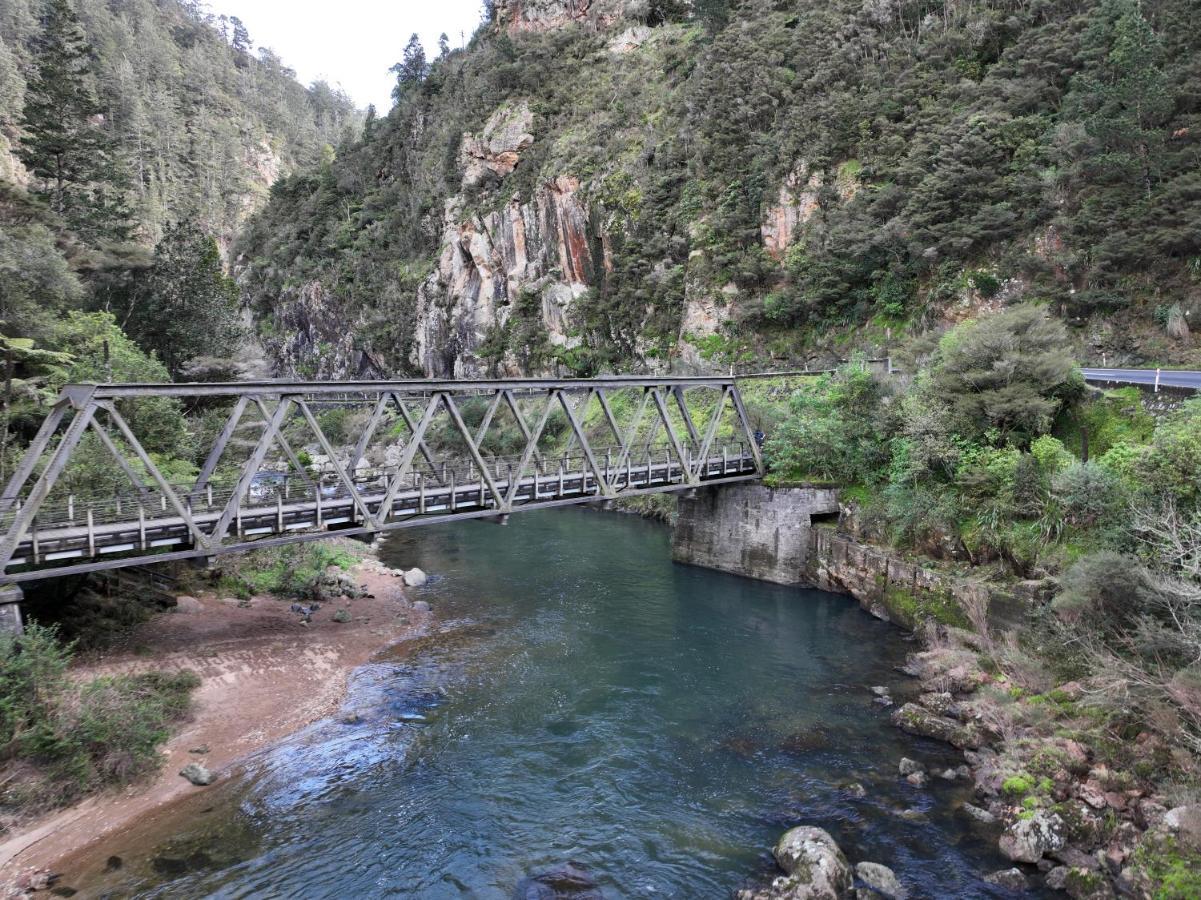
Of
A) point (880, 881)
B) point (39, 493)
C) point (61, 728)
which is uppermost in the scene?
point (39, 493)

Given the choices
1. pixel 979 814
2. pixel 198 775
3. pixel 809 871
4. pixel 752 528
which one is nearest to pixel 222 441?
pixel 198 775

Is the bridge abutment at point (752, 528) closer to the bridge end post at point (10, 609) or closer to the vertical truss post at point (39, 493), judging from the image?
the vertical truss post at point (39, 493)

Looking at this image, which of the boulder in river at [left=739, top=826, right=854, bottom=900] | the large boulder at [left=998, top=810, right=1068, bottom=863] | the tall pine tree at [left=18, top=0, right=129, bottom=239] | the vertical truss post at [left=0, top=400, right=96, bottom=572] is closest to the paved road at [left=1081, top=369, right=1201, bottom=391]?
the large boulder at [left=998, top=810, right=1068, bottom=863]

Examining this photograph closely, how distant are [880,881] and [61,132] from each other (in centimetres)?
4533

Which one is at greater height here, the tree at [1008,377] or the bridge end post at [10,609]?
the tree at [1008,377]

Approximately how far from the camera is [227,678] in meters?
17.2

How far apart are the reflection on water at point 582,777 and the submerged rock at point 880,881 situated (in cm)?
33

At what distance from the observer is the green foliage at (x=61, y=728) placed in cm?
1172

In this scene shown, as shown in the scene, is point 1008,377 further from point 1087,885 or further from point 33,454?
point 33,454

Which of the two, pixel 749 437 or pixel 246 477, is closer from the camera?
pixel 246 477

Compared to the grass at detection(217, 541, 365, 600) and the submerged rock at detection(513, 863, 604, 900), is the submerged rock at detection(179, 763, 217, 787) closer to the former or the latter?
the submerged rock at detection(513, 863, 604, 900)

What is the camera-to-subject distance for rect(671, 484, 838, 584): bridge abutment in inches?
1037

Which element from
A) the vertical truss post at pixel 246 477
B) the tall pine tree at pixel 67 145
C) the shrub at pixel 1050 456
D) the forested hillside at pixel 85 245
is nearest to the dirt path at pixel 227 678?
the vertical truss post at pixel 246 477

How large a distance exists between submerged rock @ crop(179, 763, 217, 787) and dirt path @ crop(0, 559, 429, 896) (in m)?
0.15
